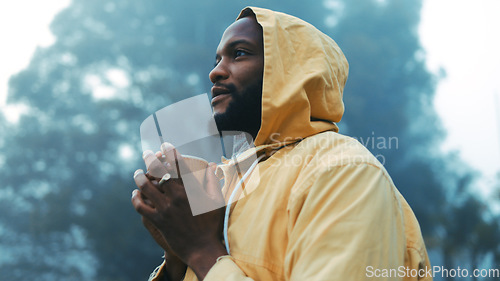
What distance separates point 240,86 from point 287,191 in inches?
18.4

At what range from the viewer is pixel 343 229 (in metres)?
0.85

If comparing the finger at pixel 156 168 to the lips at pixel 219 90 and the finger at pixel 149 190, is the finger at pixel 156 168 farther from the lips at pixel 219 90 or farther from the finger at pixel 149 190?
the lips at pixel 219 90

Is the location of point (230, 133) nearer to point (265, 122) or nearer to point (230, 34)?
point (265, 122)

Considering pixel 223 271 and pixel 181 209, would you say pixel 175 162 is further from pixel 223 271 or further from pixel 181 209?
pixel 223 271

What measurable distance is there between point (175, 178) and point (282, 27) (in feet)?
2.20

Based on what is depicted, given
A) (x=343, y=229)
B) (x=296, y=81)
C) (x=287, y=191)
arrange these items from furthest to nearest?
(x=296, y=81) → (x=287, y=191) → (x=343, y=229)

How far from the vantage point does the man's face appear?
1341 millimetres

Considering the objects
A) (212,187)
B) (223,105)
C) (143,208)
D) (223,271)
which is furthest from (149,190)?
(223,105)

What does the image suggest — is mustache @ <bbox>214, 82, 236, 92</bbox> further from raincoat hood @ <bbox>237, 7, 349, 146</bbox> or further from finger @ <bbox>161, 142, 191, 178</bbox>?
finger @ <bbox>161, 142, 191, 178</bbox>

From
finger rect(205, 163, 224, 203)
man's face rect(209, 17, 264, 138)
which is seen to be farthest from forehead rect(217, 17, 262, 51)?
finger rect(205, 163, 224, 203)

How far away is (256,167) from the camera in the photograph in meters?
1.18

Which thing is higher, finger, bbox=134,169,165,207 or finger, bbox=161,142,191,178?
finger, bbox=161,142,191,178

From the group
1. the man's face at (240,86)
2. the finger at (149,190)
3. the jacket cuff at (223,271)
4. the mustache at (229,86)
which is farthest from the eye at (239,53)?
the jacket cuff at (223,271)

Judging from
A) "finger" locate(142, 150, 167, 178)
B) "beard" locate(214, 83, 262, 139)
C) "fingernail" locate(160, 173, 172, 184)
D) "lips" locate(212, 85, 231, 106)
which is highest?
"lips" locate(212, 85, 231, 106)
